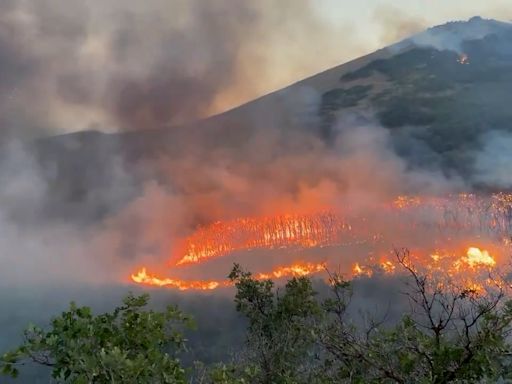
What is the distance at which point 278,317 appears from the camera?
3522 centimetres

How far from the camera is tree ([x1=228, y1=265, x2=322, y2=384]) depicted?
2855cm

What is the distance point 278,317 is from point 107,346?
88.0 feet

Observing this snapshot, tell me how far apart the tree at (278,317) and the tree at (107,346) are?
1775 centimetres

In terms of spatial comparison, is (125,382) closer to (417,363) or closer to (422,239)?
(417,363)

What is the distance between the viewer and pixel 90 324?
9328 millimetres

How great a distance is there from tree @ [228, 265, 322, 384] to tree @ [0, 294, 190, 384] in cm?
1775

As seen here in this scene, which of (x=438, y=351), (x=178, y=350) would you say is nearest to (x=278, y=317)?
(x=438, y=351)

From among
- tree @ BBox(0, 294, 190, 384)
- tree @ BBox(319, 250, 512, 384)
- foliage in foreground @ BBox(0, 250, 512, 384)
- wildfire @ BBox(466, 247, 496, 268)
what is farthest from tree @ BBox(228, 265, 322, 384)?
wildfire @ BBox(466, 247, 496, 268)

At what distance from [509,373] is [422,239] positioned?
153 meters

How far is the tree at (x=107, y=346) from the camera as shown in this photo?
27.8 ft

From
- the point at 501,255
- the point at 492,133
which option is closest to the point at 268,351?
the point at 501,255

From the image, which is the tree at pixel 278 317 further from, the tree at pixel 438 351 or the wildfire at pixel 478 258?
the wildfire at pixel 478 258

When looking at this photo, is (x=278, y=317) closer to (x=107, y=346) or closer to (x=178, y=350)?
(x=178, y=350)

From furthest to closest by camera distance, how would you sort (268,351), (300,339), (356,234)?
(356,234) → (300,339) → (268,351)
